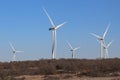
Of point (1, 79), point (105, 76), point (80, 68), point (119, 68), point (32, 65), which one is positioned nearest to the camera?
point (1, 79)

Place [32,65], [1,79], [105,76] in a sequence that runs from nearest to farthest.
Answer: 1. [1,79]
2. [105,76]
3. [32,65]

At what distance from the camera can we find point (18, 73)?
179ft

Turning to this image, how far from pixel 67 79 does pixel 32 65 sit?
2598 cm

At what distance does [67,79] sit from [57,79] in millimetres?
1376

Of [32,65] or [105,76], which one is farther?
[32,65]

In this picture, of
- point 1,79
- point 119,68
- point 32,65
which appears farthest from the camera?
point 32,65

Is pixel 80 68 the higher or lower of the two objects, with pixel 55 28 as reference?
lower

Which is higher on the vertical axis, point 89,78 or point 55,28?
point 55,28

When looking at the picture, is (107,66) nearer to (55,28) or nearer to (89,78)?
(89,78)

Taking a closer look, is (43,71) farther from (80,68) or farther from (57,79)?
(57,79)

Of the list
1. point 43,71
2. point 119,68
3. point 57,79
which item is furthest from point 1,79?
point 119,68

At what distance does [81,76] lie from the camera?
46156 mm

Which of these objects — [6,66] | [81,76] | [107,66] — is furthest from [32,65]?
[81,76]

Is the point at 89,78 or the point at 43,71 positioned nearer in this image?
the point at 89,78
